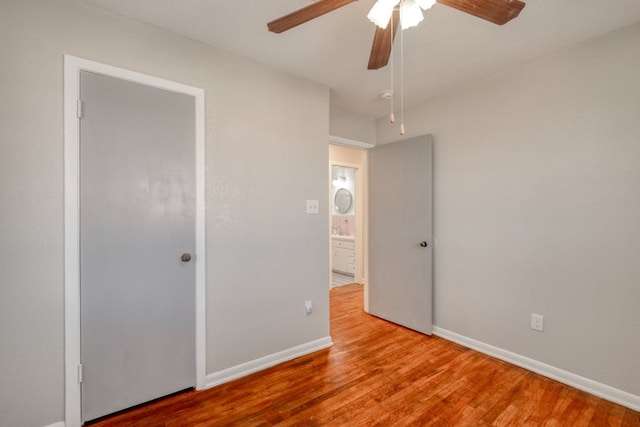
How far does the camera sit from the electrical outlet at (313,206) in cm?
267

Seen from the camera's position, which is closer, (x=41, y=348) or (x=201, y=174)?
(x=41, y=348)

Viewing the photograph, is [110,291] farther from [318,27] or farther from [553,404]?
[553,404]

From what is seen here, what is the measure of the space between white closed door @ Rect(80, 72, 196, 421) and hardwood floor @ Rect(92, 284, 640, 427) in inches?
9.0

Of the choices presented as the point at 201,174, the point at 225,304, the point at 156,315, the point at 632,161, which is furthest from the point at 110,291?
the point at 632,161

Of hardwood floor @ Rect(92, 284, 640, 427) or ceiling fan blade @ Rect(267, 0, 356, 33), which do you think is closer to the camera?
ceiling fan blade @ Rect(267, 0, 356, 33)

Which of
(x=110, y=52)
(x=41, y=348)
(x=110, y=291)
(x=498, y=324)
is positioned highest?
(x=110, y=52)

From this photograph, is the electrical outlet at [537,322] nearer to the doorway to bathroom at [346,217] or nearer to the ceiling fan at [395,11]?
the ceiling fan at [395,11]

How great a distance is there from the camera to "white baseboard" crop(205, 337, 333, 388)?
215 cm

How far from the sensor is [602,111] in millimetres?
2023

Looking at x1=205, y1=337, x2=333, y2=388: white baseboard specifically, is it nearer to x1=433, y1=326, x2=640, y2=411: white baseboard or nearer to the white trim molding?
x1=433, y1=326, x2=640, y2=411: white baseboard

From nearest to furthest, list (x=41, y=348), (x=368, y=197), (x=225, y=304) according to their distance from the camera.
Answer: (x=41, y=348) → (x=225, y=304) → (x=368, y=197)

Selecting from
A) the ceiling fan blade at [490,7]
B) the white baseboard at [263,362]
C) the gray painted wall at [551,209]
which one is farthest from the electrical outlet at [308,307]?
the ceiling fan blade at [490,7]

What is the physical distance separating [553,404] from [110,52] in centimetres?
361

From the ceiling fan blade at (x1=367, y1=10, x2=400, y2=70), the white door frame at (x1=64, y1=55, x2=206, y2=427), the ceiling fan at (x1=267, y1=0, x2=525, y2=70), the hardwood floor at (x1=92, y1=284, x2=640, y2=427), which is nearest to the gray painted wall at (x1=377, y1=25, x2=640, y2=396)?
the hardwood floor at (x1=92, y1=284, x2=640, y2=427)
